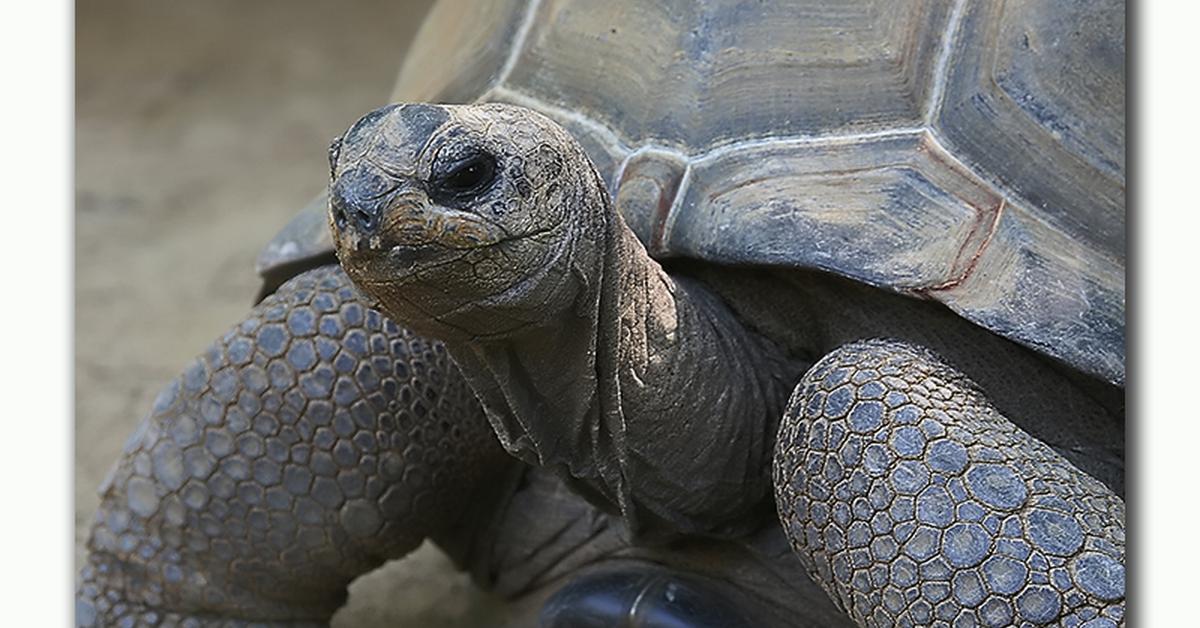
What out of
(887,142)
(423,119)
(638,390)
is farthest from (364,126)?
(887,142)

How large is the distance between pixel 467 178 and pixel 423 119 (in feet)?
0.24

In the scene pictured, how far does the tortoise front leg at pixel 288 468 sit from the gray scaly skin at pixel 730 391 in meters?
0.37

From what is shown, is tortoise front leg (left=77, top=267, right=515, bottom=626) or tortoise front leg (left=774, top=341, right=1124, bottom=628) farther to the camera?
tortoise front leg (left=77, top=267, right=515, bottom=626)

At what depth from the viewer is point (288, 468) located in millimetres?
2572

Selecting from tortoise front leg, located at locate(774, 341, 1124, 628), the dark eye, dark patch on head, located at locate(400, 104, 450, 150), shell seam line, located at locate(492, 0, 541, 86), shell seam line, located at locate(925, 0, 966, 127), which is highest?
shell seam line, located at locate(492, 0, 541, 86)

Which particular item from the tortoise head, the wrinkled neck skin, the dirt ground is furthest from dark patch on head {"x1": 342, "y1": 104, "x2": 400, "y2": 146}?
the dirt ground

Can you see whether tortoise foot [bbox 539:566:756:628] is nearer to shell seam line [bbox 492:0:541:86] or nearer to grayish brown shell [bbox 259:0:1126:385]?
grayish brown shell [bbox 259:0:1126:385]

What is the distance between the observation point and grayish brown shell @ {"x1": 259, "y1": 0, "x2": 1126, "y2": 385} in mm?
2146

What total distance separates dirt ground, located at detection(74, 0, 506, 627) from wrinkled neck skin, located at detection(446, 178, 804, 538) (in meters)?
0.74

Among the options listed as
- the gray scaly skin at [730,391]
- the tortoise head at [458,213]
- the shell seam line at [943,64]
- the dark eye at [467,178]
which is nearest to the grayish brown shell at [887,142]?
the shell seam line at [943,64]

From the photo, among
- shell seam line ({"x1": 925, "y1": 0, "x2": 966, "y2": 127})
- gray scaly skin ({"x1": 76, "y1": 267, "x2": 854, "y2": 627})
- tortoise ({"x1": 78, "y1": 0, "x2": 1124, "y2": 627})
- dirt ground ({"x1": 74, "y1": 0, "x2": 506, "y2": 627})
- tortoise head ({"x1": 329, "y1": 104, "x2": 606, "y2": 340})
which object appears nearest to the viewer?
tortoise head ({"x1": 329, "y1": 104, "x2": 606, "y2": 340})

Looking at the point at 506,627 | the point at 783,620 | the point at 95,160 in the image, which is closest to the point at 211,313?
the point at 95,160

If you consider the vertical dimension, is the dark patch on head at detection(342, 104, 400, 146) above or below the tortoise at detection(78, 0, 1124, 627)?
above

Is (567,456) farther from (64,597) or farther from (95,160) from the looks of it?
(95,160)
